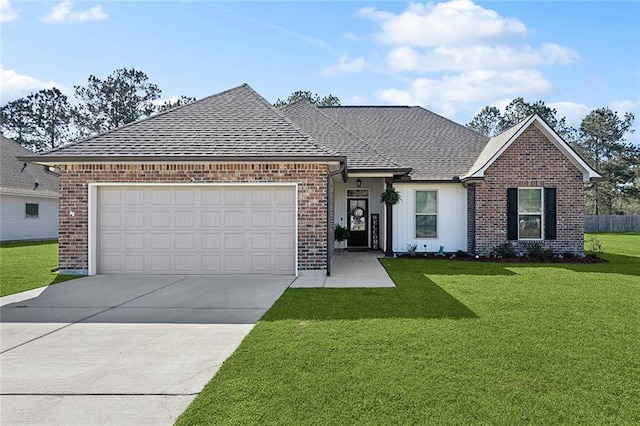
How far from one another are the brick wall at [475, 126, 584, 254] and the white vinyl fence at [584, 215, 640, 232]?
78.2ft

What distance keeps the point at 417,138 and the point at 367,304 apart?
11766 millimetres

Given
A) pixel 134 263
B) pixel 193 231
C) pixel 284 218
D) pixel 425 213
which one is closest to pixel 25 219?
pixel 134 263

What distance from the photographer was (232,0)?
10.0 m

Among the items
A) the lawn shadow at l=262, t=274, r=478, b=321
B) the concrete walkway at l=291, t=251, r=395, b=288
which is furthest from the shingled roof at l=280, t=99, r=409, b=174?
the lawn shadow at l=262, t=274, r=478, b=321

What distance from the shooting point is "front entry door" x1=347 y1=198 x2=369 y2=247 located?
16.5 meters

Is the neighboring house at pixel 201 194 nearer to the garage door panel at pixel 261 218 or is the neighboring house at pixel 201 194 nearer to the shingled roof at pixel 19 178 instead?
the garage door panel at pixel 261 218

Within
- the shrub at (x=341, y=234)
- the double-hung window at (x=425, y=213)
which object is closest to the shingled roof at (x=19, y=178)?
the shrub at (x=341, y=234)

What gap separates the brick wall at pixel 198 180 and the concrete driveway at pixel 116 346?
5.21ft

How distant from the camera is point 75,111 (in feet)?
151

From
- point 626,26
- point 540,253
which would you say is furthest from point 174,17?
point 626,26

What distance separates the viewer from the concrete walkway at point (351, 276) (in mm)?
8940

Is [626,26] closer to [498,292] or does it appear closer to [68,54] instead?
[498,292]

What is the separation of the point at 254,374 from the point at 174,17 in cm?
1053

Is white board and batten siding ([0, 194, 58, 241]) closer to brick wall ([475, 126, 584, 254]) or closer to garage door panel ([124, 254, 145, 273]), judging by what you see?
garage door panel ([124, 254, 145, 273])
